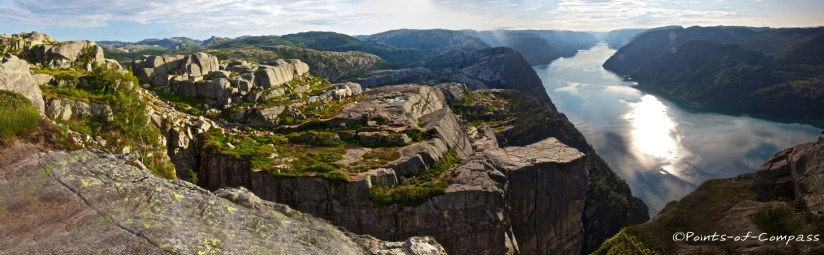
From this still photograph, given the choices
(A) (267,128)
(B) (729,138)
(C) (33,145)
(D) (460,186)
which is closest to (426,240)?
(D) (460,186)

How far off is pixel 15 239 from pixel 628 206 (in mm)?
83918

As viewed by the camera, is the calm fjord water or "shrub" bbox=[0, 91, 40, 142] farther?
the calm fjord water

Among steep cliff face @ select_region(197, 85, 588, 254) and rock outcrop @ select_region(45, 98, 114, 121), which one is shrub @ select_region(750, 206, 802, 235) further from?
rock outcrop @ select_region(45, 98, 114, 121)

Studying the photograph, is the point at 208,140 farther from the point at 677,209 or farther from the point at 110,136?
the point at 677,209

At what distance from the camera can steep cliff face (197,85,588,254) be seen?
91.9ft

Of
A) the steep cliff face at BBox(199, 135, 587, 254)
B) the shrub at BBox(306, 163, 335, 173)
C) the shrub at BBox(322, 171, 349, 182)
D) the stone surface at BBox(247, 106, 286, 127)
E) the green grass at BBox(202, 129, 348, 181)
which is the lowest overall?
the steep cliff face at BBox(199, 135, 587, 254)

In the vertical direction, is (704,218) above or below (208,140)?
below

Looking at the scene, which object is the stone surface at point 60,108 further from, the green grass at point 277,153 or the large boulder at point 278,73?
the large boulder at point 278,73

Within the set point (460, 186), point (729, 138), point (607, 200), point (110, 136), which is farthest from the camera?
point (729, 138)

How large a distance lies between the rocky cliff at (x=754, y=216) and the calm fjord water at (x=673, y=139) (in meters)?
61.7

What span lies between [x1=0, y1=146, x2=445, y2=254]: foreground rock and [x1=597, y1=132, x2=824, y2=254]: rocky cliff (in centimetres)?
1895

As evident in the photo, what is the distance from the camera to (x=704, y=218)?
28594mm

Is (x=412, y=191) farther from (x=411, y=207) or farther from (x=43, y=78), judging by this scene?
(x=43, y=78)

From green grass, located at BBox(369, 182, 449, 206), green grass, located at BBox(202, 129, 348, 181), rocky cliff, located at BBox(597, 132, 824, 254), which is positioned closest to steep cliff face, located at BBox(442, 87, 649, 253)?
rocky cliff, located at BBox(597, 132, 824, 254)
